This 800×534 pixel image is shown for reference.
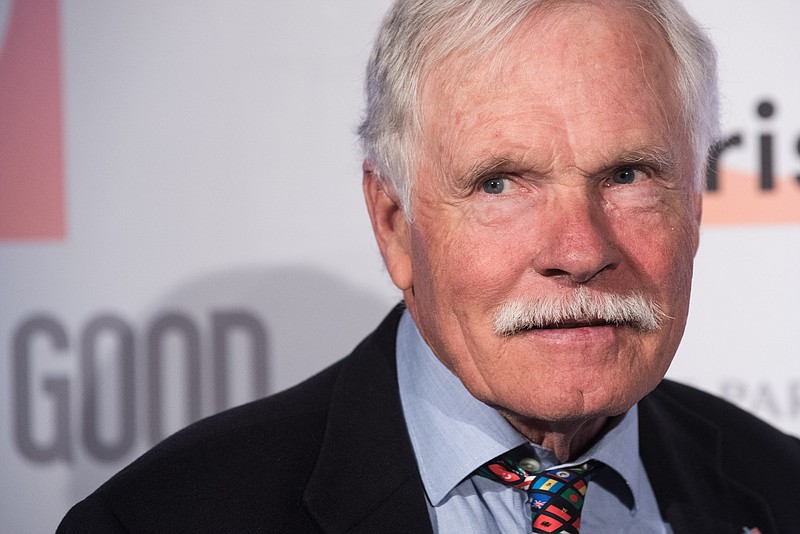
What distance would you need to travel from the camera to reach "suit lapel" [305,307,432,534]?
1.61 m

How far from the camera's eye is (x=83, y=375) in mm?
2498

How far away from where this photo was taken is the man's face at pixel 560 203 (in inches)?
59.2

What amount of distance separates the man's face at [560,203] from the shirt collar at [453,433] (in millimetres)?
80

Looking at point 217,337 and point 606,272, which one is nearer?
point 606,272

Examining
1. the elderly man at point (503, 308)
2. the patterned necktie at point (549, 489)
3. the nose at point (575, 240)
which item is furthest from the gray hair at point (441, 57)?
the patterned necktie at point (549, 489)

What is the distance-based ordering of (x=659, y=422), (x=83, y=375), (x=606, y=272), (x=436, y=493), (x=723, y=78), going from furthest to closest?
(x=723, y=78) → (x=83, y=375) → (x=659, y=422) → (x=436, y=493) → (x=606, y=272)

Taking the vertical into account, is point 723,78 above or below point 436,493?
above

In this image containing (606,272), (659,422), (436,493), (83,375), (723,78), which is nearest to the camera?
(606,272)

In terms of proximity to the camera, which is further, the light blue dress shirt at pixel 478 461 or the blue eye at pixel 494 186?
the light blue dress shirt at pixel 478 461

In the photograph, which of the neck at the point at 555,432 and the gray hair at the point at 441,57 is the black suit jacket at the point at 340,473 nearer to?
the neck at the point at 555,432

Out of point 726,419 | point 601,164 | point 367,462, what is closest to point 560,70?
point 601,164

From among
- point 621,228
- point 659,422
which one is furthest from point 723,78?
point 621,228

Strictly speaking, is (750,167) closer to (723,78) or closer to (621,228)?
(723,78)

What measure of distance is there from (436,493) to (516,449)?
6.4 inches
